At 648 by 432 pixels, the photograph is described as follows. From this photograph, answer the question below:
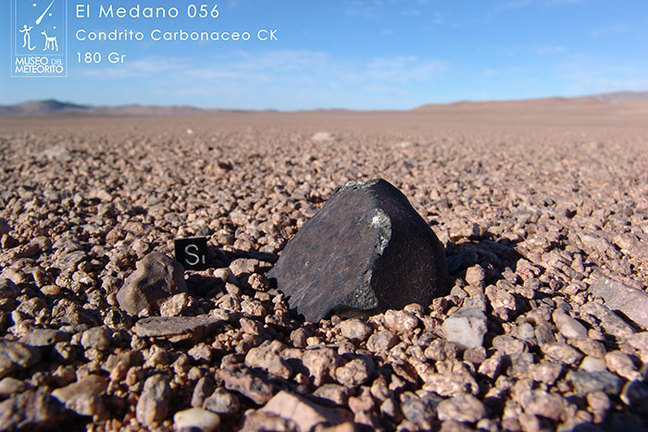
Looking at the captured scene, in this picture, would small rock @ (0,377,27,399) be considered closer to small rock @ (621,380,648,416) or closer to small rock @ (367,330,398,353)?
small rock @ (367,330,398,353)

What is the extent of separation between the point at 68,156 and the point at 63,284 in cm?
575

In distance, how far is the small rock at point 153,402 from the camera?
61.2 inches

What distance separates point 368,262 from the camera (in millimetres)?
2207

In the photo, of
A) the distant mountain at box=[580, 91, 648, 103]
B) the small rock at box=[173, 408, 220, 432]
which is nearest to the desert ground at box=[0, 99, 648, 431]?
the small rock at box=[173, 408, 220, 432]

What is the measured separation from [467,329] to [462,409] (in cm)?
47

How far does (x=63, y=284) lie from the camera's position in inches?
98.9

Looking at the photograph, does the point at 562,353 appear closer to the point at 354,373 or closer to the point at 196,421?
the point at 354,373

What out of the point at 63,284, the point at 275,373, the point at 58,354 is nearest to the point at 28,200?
the point at 63,284

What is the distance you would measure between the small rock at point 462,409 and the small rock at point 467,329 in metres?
0.37

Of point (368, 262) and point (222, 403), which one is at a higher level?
point (368, 262)

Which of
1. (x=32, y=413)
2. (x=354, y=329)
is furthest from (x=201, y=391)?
(x=354, y=329)

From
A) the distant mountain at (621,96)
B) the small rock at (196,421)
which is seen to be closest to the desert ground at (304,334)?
the small rock at (196,421)

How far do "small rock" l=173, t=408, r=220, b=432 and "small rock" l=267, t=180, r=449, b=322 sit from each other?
2.67 feet

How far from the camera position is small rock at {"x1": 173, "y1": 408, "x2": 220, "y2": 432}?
1.51 metres
